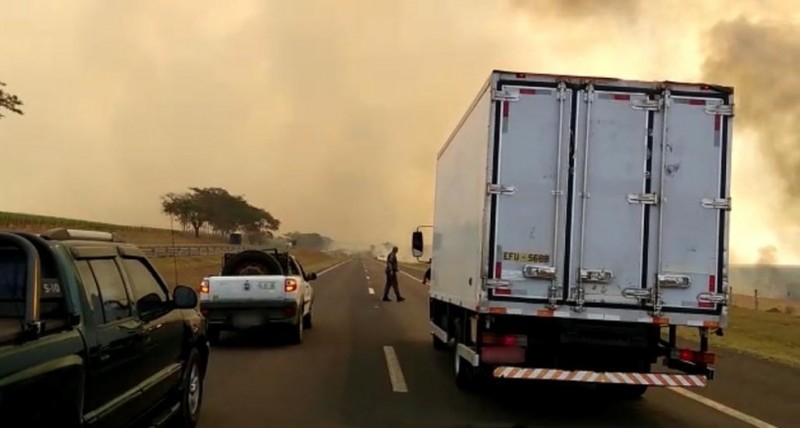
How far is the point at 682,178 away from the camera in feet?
28.9

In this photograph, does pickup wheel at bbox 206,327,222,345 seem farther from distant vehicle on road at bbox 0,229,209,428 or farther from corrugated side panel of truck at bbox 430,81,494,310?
distant vehicle on road at bbox 0,229,209,428

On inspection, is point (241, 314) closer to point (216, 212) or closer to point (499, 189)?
point (499, 189)

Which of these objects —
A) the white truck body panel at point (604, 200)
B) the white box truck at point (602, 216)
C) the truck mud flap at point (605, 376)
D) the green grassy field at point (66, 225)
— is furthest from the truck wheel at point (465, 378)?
the green grassy field at point (66, 225)

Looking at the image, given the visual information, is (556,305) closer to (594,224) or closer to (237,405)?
(594,224)

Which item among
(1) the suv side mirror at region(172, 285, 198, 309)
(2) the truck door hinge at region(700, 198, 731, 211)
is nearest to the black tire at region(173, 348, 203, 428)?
(1) the suv side mirror at region(172, 285, 198, 309)

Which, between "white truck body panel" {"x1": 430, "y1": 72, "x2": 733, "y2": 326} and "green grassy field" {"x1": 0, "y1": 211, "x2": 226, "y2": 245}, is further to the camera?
"green grassy field" {"x1": 0, "y1": 211, "x2": 226, "y2": 245}

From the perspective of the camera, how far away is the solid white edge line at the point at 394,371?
1080cm

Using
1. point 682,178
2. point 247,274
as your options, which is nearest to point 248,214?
point 247,274

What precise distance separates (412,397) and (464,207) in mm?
2315

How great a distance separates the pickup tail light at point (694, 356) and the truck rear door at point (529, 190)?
1490 mm

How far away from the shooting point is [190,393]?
7.80 metres

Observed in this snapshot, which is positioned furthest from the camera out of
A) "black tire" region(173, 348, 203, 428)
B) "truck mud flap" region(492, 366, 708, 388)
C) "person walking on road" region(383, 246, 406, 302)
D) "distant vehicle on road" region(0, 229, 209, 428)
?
"person walking on road" region(383, 246, 406, 302)

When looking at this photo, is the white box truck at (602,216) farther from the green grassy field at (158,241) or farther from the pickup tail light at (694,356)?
the green grassy field at (158,241)

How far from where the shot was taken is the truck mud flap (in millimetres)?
8711
